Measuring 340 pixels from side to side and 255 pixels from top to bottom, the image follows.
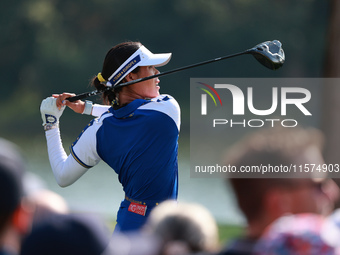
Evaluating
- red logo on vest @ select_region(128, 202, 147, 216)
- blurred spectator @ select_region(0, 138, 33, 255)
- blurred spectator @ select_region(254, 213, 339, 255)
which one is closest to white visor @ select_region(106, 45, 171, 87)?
red logo on vest @ select_region(128, 202, 147, 216)

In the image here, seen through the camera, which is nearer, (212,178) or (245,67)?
(212,178)

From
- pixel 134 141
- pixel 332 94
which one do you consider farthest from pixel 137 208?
pixel 332 94

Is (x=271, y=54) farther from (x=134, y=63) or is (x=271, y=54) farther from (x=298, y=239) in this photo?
(x=298, y=239)

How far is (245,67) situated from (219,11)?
3.25m

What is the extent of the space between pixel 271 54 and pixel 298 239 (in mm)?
2445

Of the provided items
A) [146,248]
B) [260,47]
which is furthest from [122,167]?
[146,248]

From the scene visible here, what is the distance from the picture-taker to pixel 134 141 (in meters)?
3.30

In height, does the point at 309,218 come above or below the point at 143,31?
above

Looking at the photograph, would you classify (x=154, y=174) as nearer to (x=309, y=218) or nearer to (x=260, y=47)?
(x=260, y=47)

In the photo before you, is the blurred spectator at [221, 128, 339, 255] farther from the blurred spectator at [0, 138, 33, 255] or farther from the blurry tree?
the blurry tree

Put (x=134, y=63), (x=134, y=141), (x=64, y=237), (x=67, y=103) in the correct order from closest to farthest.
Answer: (x=64, y=237) < (x=134, y=141) < (x=134, y=63) < (x=67, y=103)

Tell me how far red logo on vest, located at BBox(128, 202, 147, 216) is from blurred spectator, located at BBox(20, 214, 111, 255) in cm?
154

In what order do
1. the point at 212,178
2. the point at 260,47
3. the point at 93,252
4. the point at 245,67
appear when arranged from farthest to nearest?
1. the point at 245,67
2. the point at 212,178
3. the point at 260,47
4. the point at 93,252

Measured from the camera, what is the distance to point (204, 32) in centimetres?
2512
